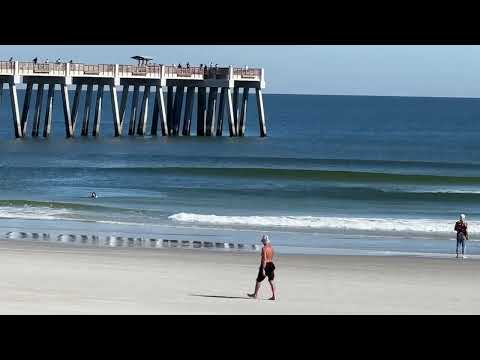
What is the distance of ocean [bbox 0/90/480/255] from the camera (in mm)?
22484

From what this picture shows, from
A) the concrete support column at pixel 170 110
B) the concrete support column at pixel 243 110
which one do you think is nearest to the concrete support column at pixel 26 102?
the concrete support column at pixel 170 110

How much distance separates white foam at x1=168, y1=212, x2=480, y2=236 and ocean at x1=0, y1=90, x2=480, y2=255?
0.03 metres

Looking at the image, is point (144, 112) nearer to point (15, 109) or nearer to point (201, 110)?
point (201, 110)

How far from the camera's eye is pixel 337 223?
25.0 m

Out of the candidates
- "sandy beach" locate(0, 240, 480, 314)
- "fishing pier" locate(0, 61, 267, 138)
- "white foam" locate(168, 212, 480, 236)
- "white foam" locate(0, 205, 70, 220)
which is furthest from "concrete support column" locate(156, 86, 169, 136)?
"sandy beach" locate(0, 240, 480, 314)

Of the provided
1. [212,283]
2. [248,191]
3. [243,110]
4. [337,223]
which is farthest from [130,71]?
[212,283]

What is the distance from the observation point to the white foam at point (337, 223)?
24.1m

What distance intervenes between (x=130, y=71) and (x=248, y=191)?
2020cm

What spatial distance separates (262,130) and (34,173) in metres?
24.2

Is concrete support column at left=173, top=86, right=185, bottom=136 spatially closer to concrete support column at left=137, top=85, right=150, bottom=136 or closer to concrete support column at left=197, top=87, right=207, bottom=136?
concrete support column at left=197, top=87, right=207, bottom=136

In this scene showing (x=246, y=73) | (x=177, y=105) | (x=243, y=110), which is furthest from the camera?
(x=243, y=110)
